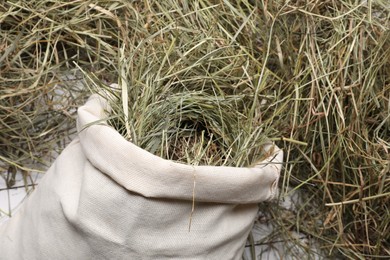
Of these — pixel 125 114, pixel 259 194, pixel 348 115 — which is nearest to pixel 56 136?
pixel 125 114

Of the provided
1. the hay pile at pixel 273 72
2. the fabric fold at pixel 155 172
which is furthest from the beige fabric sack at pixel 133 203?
the hay pile at pixel 273 72

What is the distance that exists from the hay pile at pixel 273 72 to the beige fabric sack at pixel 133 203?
109 mm

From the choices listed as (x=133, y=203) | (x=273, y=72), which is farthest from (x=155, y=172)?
Answer: (x=273, y=72)

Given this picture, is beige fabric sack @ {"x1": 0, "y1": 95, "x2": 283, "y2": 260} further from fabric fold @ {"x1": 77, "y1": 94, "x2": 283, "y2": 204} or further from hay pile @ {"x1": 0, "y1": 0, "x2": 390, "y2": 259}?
hay pile @ {"x1": 0, "y1": 0, "x2": 390, "y2": 259}

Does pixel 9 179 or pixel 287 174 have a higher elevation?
pixel 9 179

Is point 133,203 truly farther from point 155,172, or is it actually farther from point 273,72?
point 273,72

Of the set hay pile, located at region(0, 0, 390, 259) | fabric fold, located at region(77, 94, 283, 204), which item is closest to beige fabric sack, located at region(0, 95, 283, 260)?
fabric fold, located at region(77, 94, 283, 204)

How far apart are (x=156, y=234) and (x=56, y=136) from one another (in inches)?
12.3

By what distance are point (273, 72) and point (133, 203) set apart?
36 centimetres

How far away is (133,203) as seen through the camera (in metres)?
0.86

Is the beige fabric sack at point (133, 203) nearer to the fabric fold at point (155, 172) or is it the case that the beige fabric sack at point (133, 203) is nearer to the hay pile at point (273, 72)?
the fabric fold at point (155, 172)

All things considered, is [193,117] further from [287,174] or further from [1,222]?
[1,222]

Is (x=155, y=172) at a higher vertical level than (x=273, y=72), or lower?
higher

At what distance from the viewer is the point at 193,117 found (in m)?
0.97
